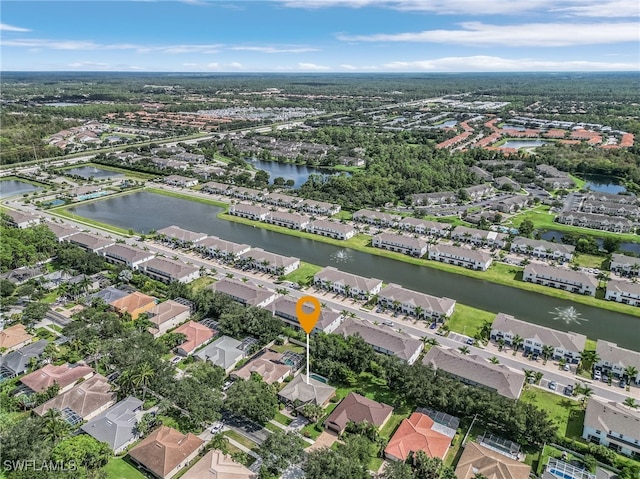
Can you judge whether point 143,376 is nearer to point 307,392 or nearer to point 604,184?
point 307,392

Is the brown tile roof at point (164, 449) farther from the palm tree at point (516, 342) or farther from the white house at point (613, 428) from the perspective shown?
the palm tree at point (516, 342)

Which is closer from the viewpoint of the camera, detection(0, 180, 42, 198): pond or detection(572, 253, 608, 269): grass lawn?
detection(572, 253, 608, 269): grass lawn

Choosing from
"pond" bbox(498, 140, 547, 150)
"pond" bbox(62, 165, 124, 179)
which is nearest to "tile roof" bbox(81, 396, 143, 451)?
"pond" bbox(62, 165, 124, 179)

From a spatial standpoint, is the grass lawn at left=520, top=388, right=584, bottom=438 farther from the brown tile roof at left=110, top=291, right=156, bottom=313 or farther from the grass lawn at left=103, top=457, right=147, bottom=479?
the brown tile roof at left=110, top=291, right=156, bottom=313

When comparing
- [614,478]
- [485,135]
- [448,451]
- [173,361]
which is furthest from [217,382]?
[485,135]

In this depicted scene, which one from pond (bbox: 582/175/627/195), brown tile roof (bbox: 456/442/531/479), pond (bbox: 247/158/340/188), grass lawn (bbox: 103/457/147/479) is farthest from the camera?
pond (bbox: 247/158/340/188)
